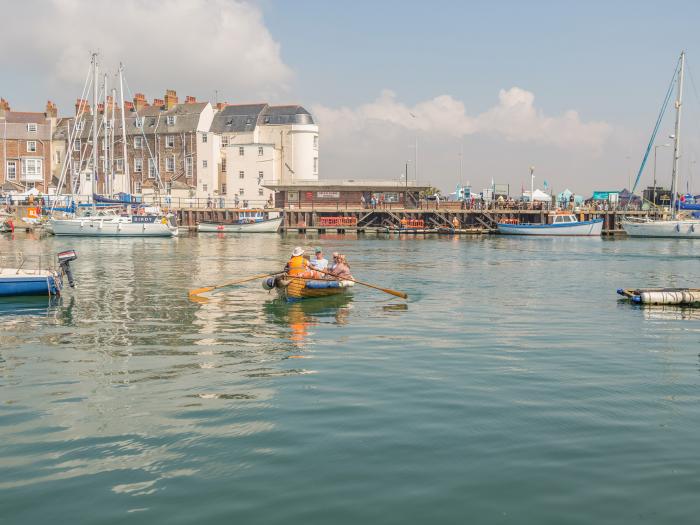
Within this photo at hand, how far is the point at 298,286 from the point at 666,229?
66.0 metres

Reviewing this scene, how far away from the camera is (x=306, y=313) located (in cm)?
2373

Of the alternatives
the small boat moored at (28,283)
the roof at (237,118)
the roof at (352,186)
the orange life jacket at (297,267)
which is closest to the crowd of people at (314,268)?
the orange life jacket at (297,267)

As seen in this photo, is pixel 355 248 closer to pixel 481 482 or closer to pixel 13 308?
pixel 13 308

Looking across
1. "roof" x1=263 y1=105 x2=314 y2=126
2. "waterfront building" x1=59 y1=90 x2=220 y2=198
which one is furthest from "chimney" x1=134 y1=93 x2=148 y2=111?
"roof" x1=263 y1=105 x2=314 y2=126

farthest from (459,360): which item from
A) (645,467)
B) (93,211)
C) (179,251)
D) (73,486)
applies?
(93,211)

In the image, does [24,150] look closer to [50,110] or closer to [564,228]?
[50,110]

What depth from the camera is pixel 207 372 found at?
1491 centimetres

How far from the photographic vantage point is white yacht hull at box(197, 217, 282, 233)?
8444cm

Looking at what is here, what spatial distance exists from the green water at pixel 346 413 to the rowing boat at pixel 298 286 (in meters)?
0.73

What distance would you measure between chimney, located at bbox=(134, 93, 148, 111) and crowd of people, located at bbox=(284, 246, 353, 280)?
285ft

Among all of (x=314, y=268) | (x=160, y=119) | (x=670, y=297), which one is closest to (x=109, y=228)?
(x=160, y=119)

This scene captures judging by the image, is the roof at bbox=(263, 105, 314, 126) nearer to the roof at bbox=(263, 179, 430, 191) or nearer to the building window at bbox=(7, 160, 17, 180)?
the roof at bbox=(263, 179, 430, 191)

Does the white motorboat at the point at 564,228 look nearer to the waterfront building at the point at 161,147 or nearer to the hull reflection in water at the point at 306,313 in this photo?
the waterfront building at the point at 161,147

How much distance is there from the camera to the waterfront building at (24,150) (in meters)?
107
